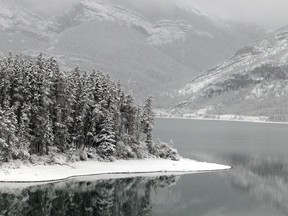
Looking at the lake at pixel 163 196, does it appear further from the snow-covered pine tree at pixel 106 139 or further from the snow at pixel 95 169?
the snow-covered pine tree at pixel 106 139

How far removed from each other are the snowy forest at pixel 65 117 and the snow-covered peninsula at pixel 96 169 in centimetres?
278

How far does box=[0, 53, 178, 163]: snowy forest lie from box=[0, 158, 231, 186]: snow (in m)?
2.78

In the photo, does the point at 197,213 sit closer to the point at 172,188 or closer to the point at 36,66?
the point at 172,188

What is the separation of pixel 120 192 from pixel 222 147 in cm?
9283

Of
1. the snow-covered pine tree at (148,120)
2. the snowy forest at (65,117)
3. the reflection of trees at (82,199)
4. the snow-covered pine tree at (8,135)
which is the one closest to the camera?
the reflection of trees at (82,199)

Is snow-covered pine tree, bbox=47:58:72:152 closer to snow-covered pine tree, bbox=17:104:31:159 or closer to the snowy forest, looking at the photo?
the snowy forest

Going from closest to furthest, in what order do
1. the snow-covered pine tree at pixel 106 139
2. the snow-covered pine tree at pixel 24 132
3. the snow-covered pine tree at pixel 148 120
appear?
1. the snow-covered pine tree at pixel 24 132
2. the snow-covered pine tree at pixel 106 139
3. the snow-covered pine tree at pixel 148 120

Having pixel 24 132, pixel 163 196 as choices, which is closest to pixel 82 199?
pixel 163 196

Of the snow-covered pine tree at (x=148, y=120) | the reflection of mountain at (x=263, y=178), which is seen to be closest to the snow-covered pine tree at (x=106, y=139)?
the snow-covered pine tree at (x=148, y=120)

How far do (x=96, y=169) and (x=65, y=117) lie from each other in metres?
13.4

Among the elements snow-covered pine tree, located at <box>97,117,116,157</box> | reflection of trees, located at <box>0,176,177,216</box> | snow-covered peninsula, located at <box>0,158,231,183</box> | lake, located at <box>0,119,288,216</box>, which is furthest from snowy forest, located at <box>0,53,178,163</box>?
reflection of trees, located at <box>0,176,177,216</box>

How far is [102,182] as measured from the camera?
8831cm

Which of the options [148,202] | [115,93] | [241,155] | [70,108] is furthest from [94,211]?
[241,155]

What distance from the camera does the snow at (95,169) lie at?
8375 centimetres
